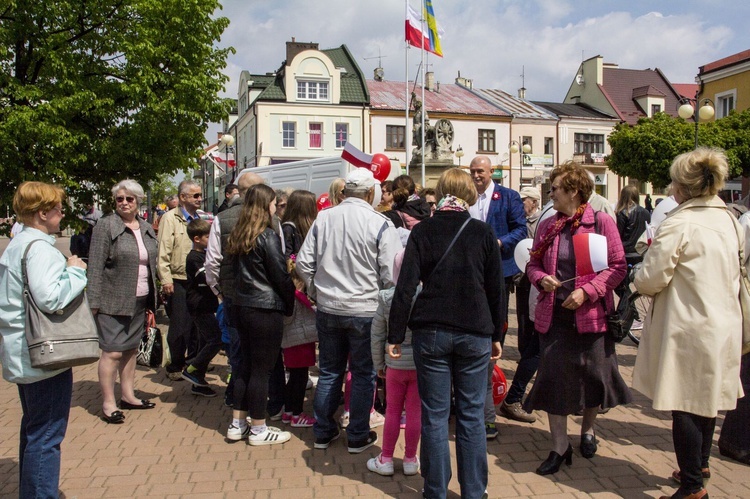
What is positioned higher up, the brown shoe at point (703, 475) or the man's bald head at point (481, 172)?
the man's bald head at point (481, 172)

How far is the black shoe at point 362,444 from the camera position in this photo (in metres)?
4.52

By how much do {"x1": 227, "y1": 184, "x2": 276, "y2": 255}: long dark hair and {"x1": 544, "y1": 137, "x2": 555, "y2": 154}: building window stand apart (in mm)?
45526

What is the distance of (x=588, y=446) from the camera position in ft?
14.3

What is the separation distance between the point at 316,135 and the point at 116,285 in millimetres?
37781

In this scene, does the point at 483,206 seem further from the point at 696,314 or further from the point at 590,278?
the point at 696,314

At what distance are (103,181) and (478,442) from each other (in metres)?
8.85

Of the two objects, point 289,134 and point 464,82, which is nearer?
point 289,134

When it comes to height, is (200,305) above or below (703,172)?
below

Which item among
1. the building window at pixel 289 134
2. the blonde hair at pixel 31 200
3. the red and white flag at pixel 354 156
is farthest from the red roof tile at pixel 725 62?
the blonde hair at pixel 31 200

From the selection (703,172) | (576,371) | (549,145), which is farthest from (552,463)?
(549,145)

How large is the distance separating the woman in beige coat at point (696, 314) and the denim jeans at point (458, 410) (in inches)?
40.7

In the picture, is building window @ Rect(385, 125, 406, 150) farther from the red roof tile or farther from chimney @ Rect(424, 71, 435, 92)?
the red roof tile

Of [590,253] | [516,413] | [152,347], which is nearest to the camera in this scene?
[590,253]

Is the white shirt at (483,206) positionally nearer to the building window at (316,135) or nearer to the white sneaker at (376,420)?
the white sneaker at (376,420)
